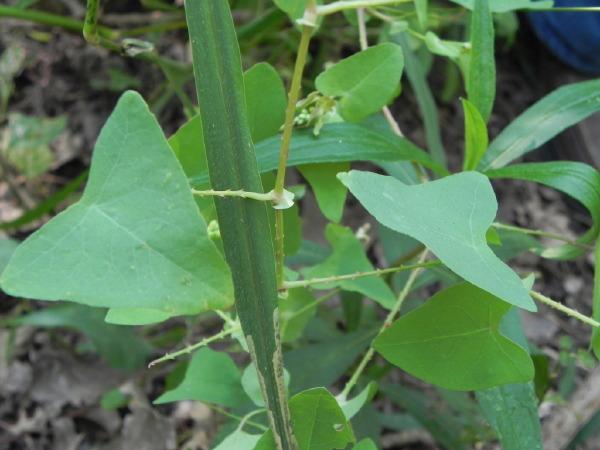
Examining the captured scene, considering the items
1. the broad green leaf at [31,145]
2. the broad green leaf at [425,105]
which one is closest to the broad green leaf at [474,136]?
the broad green leaf at [425,105]

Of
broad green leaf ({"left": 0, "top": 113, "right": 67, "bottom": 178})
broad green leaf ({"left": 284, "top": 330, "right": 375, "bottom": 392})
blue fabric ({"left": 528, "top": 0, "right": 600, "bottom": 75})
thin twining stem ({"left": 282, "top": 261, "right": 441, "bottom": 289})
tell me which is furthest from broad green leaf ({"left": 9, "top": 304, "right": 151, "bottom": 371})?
blue fabric ({"left": 528, "top": 0, "right": 600, "bottom": 75})

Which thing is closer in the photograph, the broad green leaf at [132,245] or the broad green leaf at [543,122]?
the broad green leaf at [132,245]

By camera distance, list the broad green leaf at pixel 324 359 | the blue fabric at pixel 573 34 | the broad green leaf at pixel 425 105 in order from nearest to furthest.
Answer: the broad green leaf at pixel 324 359 → the broad green leaf at pixel 425 105 → the blue fabric at pixel 573 34

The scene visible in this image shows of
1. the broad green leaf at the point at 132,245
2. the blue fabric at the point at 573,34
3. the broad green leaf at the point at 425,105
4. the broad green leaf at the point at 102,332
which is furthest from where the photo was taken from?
the blue fabric at the point at 573,34

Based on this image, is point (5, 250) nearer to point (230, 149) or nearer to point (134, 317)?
point (134, 317)

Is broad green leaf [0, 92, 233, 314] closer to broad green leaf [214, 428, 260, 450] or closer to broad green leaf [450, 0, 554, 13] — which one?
broad green leaf [214, 428, 260, 450]

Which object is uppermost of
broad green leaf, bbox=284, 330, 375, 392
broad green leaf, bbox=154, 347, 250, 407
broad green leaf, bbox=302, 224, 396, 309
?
broad green leaf, bbox=302, 224, 396, 309

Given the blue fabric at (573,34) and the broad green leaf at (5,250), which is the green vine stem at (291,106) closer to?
the broad green leaf at (5,250)
